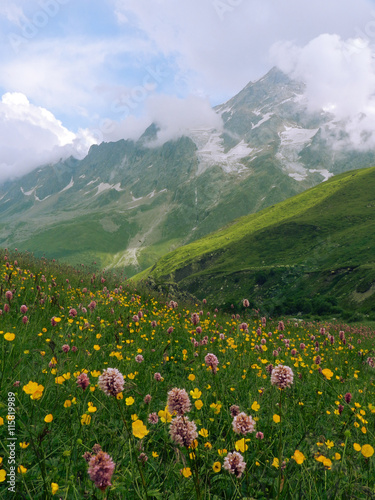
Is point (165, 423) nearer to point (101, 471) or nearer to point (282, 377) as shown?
point (282, 377)

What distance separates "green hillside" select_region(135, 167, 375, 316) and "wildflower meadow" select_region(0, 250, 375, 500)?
43.8 m

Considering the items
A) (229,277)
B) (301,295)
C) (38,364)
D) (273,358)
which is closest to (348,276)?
(301,295)

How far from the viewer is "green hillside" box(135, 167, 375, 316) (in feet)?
217

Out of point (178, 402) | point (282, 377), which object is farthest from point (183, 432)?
point (282, 377)

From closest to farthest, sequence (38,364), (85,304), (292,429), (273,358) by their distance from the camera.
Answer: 1. (292,429)
2. (38,364)
3. (273,358)
4. (85,304)

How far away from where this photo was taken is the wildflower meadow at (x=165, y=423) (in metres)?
2.28

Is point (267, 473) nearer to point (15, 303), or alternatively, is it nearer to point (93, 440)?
point (93, 440)

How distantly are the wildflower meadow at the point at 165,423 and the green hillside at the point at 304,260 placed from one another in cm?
4378

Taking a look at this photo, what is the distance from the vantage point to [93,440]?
3.12 m

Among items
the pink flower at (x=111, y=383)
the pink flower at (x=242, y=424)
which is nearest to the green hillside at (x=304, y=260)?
the pink flower at (x=242, y=424)

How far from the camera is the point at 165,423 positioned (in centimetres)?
329

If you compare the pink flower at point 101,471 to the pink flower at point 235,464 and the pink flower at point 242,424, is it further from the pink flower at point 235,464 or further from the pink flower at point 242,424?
the pink flower at point 242,424

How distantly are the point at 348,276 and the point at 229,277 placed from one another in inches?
1737

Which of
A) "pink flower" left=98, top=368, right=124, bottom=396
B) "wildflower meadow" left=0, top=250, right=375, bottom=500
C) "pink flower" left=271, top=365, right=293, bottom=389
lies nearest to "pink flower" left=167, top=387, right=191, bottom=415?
"wildflower meadow" left=0, top=250, right=375, bottom=500
